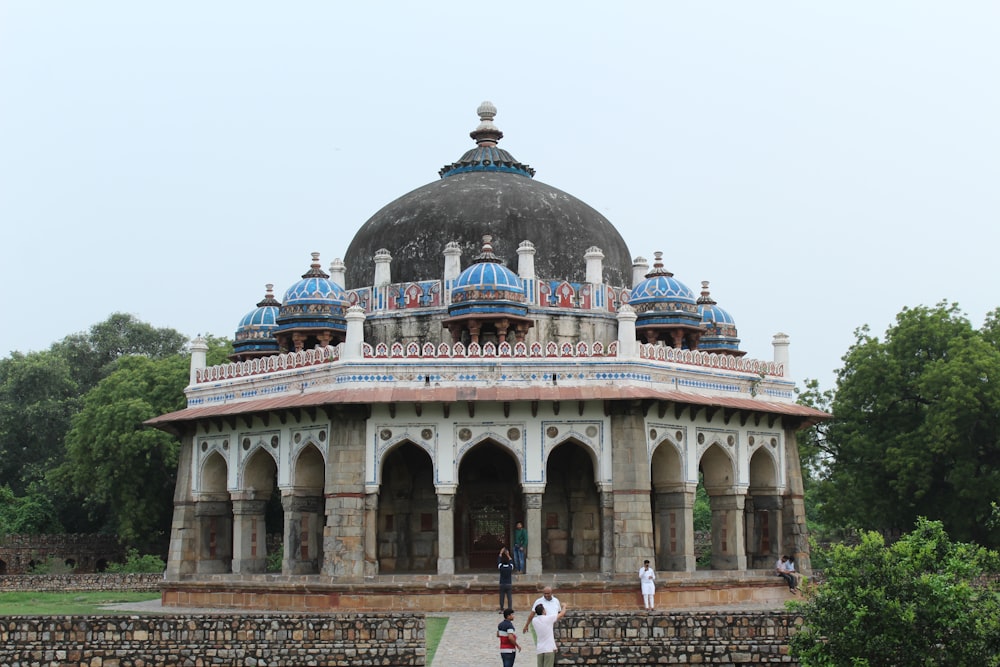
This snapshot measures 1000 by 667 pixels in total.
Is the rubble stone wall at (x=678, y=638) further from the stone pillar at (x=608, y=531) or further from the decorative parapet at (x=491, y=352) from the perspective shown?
the decorative parapet at (x=491, y=352)

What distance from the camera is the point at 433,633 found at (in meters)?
18.3

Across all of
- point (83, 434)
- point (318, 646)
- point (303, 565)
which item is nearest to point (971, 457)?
point (303, 565)

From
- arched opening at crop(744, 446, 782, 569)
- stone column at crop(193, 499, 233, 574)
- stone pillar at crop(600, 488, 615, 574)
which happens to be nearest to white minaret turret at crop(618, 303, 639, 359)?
stone pillar at crop(600, 488, 615, 574)

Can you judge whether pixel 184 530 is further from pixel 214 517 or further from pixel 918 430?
pixel 918 430

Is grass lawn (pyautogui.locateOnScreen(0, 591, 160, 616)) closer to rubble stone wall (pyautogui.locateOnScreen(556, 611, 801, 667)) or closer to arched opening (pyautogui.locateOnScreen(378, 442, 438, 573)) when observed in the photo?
arched opening (pyautogui.locateOnScreen(378, 442, 438, 573))

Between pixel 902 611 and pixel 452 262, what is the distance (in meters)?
15.6

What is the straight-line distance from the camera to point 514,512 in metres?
25.5

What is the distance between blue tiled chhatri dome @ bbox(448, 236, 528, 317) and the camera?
24.2 m

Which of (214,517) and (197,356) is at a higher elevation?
(197,356)

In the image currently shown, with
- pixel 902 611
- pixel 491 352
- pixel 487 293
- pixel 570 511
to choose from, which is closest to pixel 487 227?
pixel 487 293

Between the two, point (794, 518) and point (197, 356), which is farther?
point (197, 356)

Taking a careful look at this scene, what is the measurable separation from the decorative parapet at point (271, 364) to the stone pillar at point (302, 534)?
260 cm

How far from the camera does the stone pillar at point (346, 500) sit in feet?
73.6

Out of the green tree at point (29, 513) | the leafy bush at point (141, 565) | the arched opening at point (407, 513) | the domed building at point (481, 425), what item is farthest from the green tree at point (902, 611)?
the green tree at point (29, 513)
